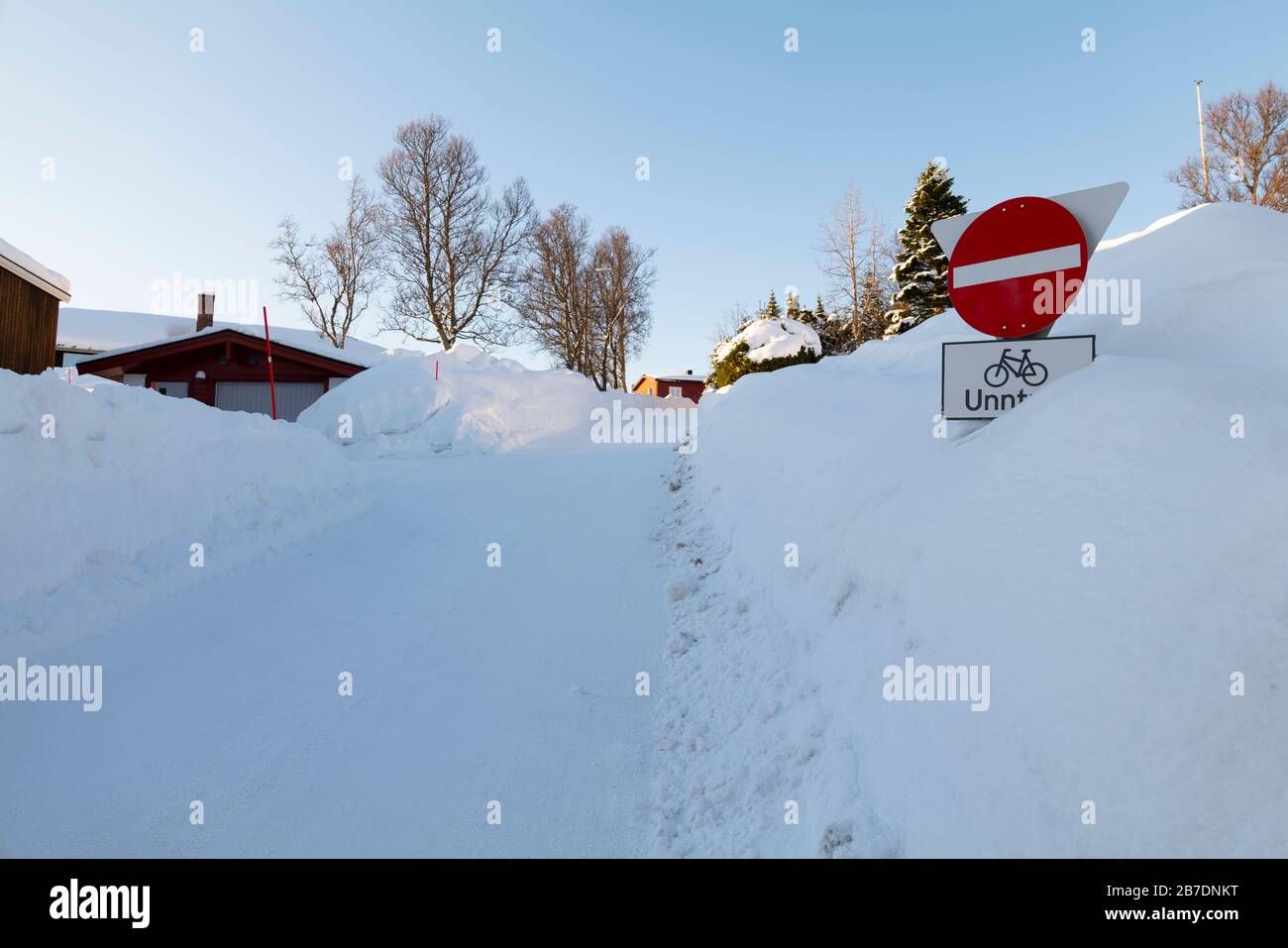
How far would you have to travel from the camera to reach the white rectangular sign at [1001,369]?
359 centimetres

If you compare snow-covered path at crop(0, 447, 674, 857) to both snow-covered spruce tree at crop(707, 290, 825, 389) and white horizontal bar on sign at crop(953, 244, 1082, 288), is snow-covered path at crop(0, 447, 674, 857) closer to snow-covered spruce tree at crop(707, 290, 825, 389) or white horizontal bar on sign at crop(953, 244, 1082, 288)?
white horizontal bar on sign at crop(953, 244, 1082, 288)

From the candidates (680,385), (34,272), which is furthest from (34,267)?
(680,385)

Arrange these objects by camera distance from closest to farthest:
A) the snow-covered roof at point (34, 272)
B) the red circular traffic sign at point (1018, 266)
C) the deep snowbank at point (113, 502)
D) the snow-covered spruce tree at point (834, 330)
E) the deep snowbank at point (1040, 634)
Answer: the deep snowbank at point (1040, 634)
the red circular traffic sign at point (1018, 266)
the deep snowbank at point (113, 502)
the snow-covered roof at point (34, 272)
the snow-covered spruce tree at point (834, 330)

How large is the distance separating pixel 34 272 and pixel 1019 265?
43.9 feet

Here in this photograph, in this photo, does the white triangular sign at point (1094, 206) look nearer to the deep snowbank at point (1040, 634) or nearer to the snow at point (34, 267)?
the deep snowbank at point (1040, 634)

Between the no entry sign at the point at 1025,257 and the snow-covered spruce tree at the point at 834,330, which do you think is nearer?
the no entry sign at the point at 1025,257

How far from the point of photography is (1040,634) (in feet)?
7.52

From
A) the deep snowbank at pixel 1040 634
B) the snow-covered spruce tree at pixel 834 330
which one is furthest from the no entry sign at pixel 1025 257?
the snow-covered spruce tree at pixel 834 330

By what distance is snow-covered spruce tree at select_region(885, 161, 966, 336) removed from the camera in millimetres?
27062

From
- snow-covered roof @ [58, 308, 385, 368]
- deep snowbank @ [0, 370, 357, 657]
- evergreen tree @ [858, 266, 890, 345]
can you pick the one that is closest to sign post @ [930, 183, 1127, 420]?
deep snowbank @ [0, 370, 357, 657]

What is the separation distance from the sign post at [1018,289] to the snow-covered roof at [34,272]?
12355mm

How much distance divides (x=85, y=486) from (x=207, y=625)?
1.96 metres
